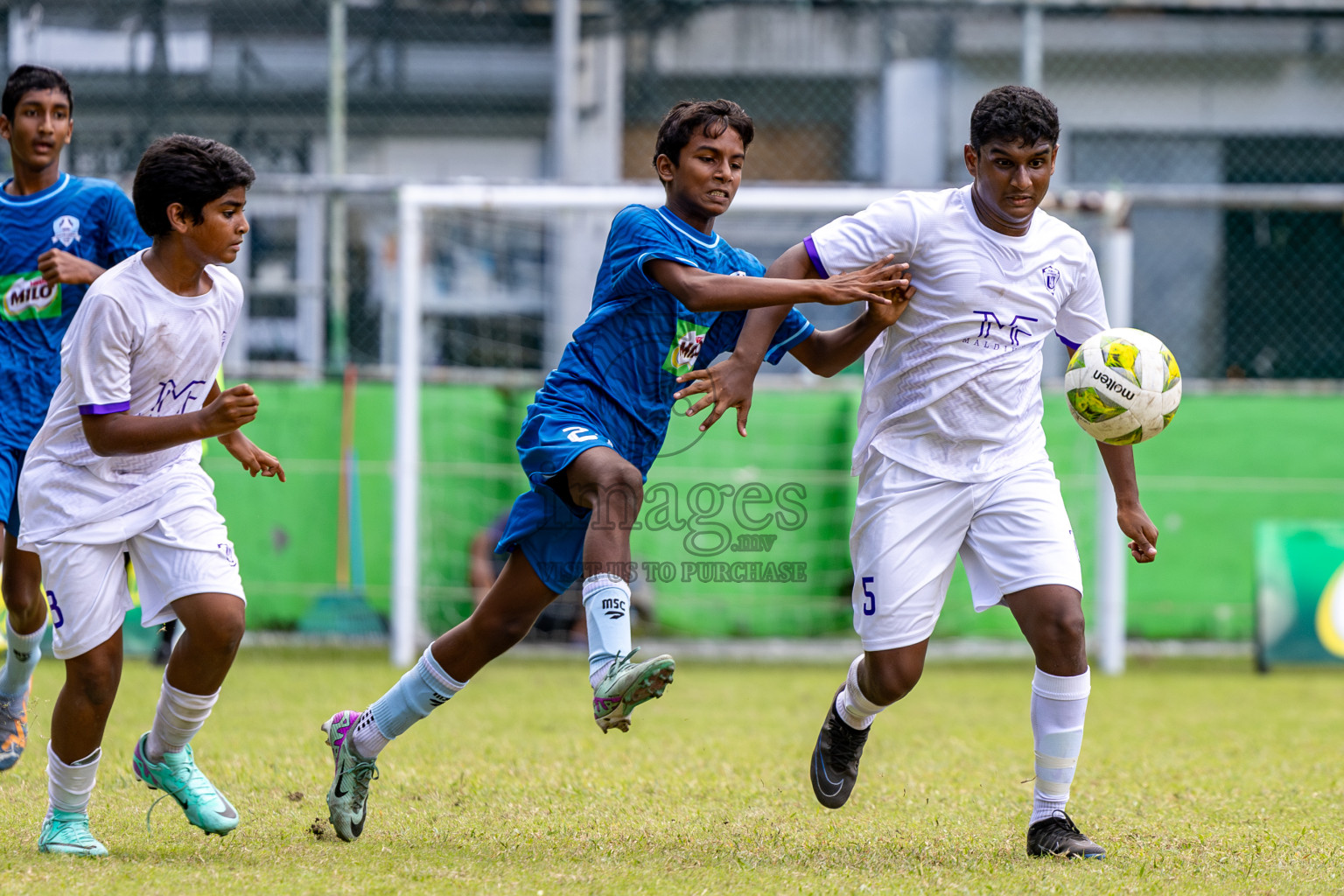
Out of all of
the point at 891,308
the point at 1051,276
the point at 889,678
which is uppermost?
the point at 1051,276

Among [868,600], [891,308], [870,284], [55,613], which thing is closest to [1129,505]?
[868,600]

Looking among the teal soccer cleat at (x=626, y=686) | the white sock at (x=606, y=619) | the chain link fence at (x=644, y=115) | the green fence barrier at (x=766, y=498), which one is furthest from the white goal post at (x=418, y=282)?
the teal soccer cleat at (x=626, y=686)

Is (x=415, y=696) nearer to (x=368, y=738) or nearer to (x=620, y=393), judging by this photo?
(x=368, y=738)

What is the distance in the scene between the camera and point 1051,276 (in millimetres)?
4262

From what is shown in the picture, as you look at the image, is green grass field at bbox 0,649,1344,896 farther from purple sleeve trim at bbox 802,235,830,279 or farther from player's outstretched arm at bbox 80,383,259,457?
purple sleeve trim at bbox 802,235,830,279

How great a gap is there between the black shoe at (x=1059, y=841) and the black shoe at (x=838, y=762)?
633mm

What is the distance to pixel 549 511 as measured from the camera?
4.02 m

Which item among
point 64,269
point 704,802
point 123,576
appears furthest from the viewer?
point 704,802

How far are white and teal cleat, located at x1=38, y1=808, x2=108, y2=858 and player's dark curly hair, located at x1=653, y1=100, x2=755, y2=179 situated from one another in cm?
238

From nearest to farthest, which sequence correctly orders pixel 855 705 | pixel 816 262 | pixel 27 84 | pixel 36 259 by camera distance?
pixel 816 262 < pixel 855 705 < pixel 27 84 < pixel 36 259

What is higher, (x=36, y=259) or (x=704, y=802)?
(x=36, y=259)

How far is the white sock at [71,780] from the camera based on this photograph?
12.6 ft

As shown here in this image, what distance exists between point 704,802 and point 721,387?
1684 mm

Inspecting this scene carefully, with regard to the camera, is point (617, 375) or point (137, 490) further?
point (617, 375)
